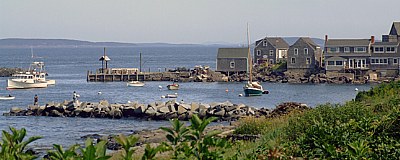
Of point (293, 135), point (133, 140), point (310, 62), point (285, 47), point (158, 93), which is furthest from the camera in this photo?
point (285, 47)

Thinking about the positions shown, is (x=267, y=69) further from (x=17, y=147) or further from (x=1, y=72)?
(x=17, y=147)

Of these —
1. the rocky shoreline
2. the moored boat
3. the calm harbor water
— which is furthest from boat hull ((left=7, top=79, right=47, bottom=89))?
the rocky shoreline

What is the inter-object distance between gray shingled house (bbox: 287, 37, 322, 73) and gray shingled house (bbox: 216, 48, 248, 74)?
6434 millimetres

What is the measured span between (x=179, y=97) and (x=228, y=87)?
44.9 ft

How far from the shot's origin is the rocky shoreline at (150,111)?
44188mm

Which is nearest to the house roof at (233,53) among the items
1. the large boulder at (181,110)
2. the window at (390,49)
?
the window at (390,49)

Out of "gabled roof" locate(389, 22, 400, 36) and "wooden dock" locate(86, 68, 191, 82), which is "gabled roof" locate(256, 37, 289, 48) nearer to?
"wooden dock" locate(86, 68, 191, 82)

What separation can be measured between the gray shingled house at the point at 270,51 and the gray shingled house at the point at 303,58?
6638mm

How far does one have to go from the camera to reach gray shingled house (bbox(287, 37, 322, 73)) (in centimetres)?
8656

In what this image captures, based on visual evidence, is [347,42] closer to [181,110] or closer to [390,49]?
[390,49]

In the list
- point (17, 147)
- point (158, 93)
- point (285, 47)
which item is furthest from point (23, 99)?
point (17, 147)

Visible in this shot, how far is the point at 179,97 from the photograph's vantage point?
6744cm

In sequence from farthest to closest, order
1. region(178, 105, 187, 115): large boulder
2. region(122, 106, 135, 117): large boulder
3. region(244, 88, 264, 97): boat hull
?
region(244, 88, 264, 97): boat hull → region(122, 106, 135, 117): large boulder → region(178, 105, 187, 115): large boulder

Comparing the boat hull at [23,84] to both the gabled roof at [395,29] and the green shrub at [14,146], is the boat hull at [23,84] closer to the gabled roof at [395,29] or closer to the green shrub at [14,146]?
the gabled roof at [395,29]
